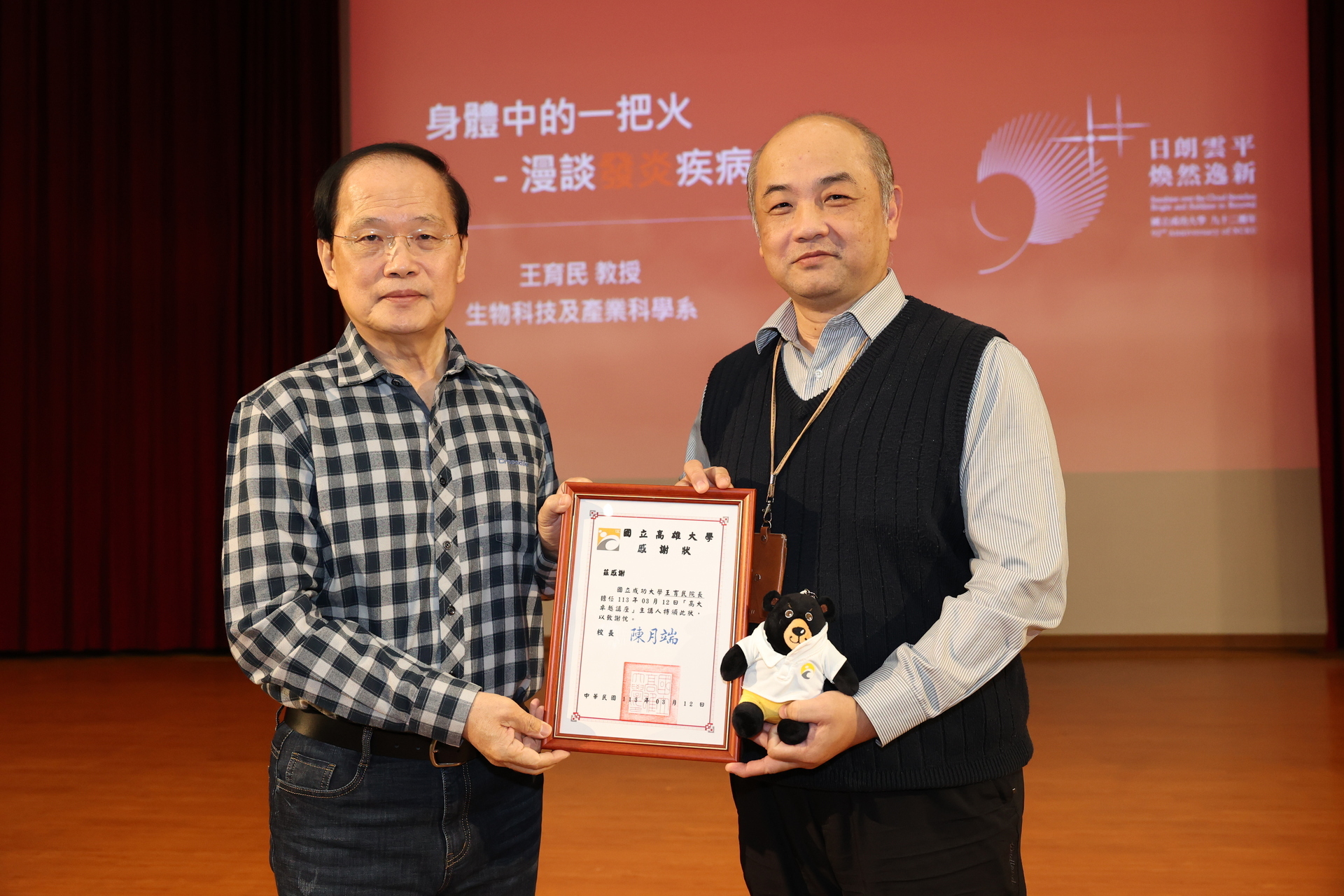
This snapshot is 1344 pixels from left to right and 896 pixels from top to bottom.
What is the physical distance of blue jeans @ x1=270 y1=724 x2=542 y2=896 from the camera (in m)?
1.30

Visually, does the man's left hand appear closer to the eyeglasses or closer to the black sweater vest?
the black sweater vest

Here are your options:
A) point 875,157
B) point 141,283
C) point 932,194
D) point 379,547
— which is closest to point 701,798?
point 379,547

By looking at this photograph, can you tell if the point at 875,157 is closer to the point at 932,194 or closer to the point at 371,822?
the point at 371,822

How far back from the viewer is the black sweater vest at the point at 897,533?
1305mm

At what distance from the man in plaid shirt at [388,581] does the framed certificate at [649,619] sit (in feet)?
0.21

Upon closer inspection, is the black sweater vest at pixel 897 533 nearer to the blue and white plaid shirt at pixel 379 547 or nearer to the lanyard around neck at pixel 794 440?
the lanyard around neck at pixel 794 440

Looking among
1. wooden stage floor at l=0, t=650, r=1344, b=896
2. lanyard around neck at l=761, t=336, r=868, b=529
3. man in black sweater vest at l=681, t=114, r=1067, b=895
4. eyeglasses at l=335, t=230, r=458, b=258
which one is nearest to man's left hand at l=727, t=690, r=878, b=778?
man in black sweater vest at l=681, t=114, r=1067, b=895

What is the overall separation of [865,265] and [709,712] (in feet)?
2.13

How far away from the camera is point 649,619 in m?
1.29

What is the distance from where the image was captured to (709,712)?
4.08 ft

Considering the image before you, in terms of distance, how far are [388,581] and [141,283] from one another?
4775mm

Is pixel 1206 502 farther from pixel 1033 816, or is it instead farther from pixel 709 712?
pixel 709 712

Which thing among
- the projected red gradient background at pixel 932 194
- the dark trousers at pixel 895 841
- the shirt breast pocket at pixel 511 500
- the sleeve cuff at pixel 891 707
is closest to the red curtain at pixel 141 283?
the projected red gradient background at pixel 932 194

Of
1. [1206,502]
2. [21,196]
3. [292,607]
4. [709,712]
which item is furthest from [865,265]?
[21,196]
